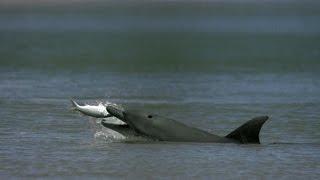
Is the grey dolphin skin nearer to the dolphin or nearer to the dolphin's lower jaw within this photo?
the dolphin's lower jaw

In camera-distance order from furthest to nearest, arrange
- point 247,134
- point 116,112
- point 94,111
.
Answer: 1. point 94,111
2. point 116,112
3. point 247,134

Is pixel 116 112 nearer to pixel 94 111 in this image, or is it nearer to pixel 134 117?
pixel 134 117

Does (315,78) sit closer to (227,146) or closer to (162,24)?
(227,146)

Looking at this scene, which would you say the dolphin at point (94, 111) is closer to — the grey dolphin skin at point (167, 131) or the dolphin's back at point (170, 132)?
the grey dolphin skin at point (167, 131)

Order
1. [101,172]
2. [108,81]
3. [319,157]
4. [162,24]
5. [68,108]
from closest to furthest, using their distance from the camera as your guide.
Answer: [101,172] → [319,157] → [68,108] → [108,81] → [162,24]

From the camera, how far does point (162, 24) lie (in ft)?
533

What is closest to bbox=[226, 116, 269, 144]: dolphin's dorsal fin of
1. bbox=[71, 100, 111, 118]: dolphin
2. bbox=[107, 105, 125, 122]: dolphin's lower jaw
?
bbox=[107, 105, 125, 122]: dolphin's lower jaw

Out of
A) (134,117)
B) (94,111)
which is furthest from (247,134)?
(94,111)

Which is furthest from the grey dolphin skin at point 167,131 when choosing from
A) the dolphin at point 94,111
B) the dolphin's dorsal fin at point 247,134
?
the dolphin at point 94,111

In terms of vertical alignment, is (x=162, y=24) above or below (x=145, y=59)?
above

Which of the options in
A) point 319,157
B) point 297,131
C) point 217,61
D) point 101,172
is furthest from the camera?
point 217,61

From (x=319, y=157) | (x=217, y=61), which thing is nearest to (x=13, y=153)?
(x=319, y=157)

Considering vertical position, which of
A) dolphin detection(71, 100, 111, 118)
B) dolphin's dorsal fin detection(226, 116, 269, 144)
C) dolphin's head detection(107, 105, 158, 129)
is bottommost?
dolphin's dorsal fin detection(226, 116, 269, 144)

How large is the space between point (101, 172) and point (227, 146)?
11.7 ft
